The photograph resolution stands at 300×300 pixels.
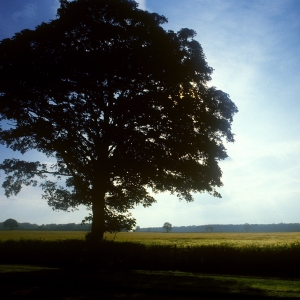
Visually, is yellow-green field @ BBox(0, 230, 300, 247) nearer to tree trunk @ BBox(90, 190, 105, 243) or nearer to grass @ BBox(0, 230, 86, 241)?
grass @ BBox(0, 230, 86, 241)

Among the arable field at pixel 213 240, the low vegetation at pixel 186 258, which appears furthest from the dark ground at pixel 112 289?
the arable field at pixel 213 240

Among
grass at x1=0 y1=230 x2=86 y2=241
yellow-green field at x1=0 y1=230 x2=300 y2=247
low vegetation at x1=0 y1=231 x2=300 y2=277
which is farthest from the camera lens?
yellow-green field at x1=0 y1=230 x2=300 y2=247

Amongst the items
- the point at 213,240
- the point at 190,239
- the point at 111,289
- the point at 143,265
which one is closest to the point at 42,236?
the point at 190,239

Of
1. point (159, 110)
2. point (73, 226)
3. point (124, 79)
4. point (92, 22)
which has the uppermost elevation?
point (92, 22)

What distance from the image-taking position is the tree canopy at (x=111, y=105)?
23.3m

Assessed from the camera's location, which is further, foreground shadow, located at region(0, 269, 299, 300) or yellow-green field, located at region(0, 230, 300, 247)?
yellow-green field, located at region(0, 230, 300, 247)

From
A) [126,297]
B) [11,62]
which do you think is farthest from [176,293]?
[11,62]

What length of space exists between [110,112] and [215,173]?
31.8 ft

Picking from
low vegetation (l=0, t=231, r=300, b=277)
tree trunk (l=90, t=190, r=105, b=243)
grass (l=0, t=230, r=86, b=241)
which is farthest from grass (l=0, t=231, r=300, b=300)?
grass (l=0, t=230, r=86, b=241)

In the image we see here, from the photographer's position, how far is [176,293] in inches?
477

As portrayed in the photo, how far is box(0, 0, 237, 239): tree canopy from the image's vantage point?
23.3 meters

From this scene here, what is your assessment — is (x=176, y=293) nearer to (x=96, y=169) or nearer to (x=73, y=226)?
(x=96, y=169)

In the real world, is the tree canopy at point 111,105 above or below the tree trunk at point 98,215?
above

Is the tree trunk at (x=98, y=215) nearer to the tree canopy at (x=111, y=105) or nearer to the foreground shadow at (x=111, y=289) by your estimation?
the tree canopy at (x=111, y=105)
